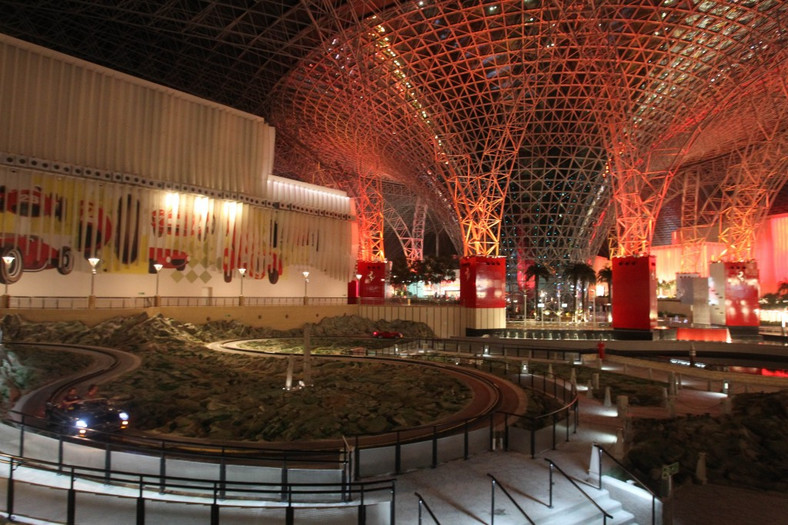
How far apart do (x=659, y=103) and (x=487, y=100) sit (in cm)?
1395

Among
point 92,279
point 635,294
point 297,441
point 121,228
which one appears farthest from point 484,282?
point 297,441

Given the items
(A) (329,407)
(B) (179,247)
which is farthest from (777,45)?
(B) (179,247)

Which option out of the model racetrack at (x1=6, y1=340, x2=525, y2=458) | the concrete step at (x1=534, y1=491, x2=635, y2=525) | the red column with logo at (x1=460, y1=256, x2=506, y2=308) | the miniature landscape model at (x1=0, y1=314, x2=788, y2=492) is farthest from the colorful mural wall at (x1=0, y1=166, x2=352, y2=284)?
the concrete step at (x1=534, y1=491, x2=635, y2=525)

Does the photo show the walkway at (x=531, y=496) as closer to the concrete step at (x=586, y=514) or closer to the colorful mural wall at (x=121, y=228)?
the concrete step at (x=586, y=514)

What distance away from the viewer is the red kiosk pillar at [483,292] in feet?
159

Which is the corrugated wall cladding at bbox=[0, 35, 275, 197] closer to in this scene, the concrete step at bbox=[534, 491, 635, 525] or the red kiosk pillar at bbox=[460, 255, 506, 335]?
the red kiosk pillar at bbox=[460, 255, 506, 335]

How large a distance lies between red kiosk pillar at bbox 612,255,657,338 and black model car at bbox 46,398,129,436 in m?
39.2

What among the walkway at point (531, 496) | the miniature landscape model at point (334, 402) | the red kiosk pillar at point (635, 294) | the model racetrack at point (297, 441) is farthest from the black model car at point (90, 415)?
the red kiosk pillar at point (635, 294)

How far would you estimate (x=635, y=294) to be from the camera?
1695 inches

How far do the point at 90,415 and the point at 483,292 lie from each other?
3869 centimetres

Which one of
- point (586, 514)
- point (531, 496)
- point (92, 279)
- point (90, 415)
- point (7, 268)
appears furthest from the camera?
point (92, 279)

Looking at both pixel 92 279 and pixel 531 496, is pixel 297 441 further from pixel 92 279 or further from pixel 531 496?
pixel 92 279

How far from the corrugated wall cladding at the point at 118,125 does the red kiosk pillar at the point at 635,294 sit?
3253 cm

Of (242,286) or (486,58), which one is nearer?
(486,58)
